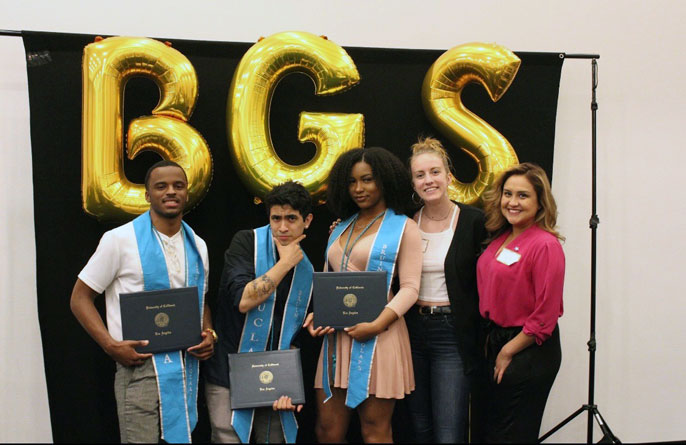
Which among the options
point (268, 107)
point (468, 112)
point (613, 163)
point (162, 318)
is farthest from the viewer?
point (613, 163)

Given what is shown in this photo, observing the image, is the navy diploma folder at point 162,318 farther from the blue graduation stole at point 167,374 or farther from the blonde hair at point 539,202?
the blonde hair at point 539,202

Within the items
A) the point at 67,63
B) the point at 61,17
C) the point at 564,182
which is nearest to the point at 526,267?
the point at 564,182

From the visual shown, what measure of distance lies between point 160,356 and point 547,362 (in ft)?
4.83

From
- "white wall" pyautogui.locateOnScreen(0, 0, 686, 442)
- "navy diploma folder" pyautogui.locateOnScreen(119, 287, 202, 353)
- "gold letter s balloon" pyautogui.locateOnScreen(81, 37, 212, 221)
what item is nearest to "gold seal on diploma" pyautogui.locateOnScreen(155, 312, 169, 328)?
"navy diploma folder" pyautogui.locateOnScreen(119, 287, 202, 353)

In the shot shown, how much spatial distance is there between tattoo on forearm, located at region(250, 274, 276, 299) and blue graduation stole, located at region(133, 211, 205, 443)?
26cm

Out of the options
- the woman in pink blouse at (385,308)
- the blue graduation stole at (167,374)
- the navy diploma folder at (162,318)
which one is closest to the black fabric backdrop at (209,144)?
the woman in pink blouse at (385,308)

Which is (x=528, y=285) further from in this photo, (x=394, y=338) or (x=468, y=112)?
(x=468, y=112)

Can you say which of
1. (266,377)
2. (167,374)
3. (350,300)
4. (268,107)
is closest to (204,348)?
(167,374)

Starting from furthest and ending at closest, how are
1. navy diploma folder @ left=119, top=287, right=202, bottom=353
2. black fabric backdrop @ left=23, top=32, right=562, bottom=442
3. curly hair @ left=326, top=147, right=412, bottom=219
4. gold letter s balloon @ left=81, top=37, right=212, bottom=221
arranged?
black fabric backdrop @ left=23, top=32, right=562, bottom=442 < gold letter s balloon @ left=81, top=37, right=212, bottom=221 < curly hair @ left=326, top=147, right=412, bottom=219 < navy diploma folder @ left=119, top=287, right=202, bottom=353

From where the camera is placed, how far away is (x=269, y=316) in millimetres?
2385

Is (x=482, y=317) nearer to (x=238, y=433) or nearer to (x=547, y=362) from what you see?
(x=547, y=362)

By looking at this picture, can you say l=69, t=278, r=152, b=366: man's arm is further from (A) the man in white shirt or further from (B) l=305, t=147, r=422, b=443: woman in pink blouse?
(B) l=305, t=147, r=422, b=443: woman in pink blouse

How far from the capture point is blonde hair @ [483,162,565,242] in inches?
93.2

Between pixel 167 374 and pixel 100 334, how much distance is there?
0.94ft
